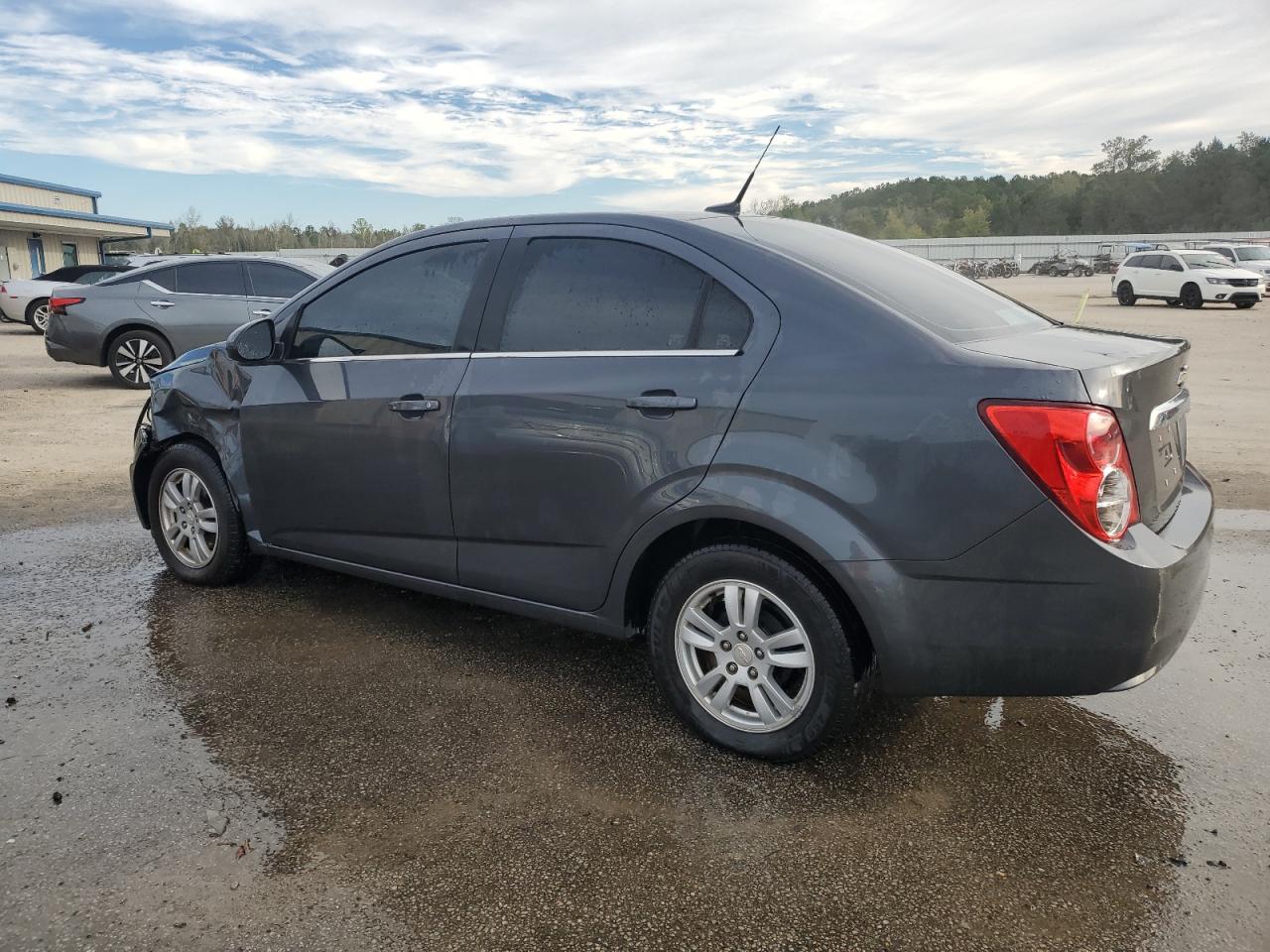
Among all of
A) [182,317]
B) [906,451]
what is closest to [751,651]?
[906,451]

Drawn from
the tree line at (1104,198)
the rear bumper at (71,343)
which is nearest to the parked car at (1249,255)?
the rear bumper at (71,343)

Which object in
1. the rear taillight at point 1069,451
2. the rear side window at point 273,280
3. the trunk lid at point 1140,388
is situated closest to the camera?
the rear taillight at point 1069,451

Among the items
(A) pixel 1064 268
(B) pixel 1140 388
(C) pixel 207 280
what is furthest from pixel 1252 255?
(B) pixel 1140 388

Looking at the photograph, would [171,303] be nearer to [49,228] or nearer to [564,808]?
[564,808]

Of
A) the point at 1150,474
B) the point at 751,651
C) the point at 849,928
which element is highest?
the point at 1150,474

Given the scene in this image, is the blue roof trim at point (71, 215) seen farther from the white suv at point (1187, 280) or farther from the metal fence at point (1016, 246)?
the metal fence at point (1016, 246)

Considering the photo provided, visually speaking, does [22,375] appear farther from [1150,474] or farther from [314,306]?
[1150,474]

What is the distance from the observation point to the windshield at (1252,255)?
3300cm

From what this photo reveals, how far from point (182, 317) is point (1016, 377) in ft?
38.2

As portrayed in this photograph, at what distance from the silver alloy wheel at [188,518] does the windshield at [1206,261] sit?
29.9 m

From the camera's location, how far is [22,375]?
14.5 m

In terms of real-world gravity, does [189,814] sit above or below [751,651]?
below

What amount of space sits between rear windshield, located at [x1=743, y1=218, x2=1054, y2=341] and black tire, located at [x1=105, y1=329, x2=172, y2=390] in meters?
10.7

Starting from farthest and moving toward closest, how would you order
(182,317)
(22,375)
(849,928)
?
(22,375) → (182,317) → (849,928)
